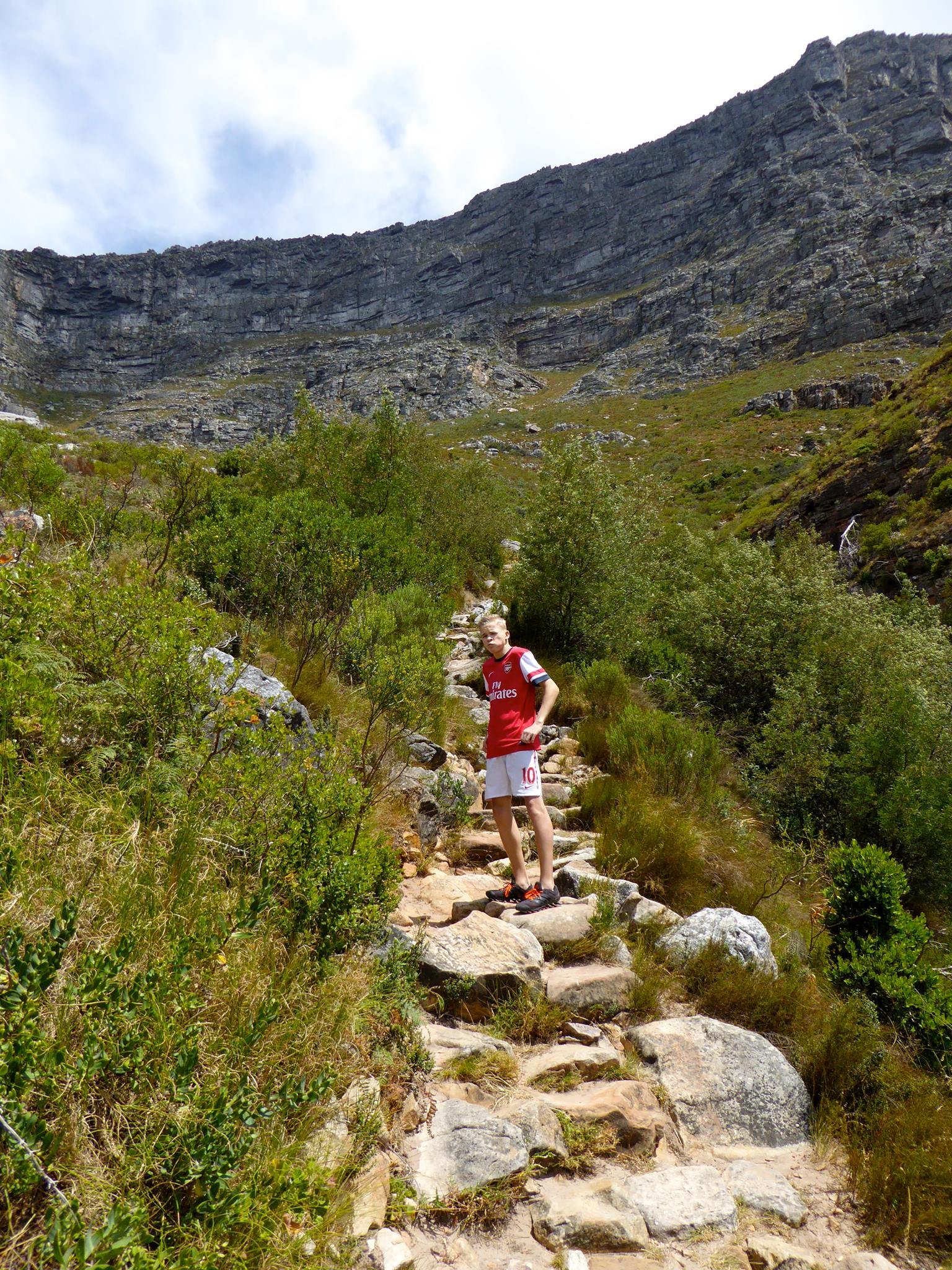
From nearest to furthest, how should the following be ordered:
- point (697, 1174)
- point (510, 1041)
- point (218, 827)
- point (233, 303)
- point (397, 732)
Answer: point (697, 1174) < point (218, 827) < point (510, 1041) < point (397, 732) < point (233, 303)

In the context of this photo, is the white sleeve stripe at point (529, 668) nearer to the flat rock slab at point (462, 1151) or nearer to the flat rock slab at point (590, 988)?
the flat rock slab at point (590, 988)

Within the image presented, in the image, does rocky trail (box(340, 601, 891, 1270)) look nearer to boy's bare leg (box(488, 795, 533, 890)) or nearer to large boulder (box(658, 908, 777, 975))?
large boulder (box(658, 908, 777, 975))

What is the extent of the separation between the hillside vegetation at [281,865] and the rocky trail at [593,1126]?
0.72ft

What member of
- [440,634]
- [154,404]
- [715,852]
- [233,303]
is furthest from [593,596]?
[233,303]

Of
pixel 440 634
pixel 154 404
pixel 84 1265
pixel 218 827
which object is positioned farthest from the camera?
pixel 154 404

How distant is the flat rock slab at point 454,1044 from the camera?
3.00 meters

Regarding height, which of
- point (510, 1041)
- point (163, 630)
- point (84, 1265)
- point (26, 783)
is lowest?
point (510, 1041)

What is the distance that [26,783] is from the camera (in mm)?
2756

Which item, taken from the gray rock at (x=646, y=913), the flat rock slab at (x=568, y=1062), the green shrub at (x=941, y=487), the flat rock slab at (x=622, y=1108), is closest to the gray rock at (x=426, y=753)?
the gray rock at (x=646, y=913)

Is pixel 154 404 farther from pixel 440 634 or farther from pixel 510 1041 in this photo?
pixel 510 1041

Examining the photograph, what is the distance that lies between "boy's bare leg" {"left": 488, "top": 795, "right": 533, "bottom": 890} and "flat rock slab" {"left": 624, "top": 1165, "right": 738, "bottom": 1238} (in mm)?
2095

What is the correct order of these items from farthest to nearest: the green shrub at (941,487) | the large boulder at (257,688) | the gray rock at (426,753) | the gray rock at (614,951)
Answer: the green shrub at (941,487)
the gray rock at (426,753)
the gray rock at (614,951)
the large boulder at (257,688)

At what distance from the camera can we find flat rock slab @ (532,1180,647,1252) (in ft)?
7.40

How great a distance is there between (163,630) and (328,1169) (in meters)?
2.94
